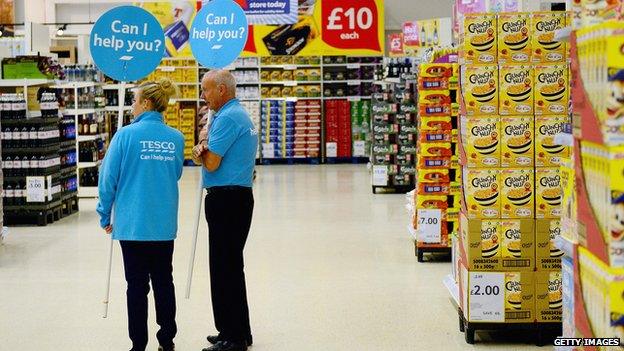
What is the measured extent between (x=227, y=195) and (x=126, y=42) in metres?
1.51

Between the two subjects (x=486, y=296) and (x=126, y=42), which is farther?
(x=126, y=42)

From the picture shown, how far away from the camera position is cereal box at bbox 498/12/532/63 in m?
5.54

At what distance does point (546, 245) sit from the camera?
556cm

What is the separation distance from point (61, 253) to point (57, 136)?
280 centimetres

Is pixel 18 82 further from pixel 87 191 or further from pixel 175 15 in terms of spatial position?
pixel 175 15

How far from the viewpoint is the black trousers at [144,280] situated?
16.3 ft

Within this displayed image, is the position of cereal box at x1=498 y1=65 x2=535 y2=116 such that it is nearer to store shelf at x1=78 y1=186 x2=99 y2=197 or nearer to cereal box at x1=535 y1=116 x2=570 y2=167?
cereal box at x1=535 y1=116 x2=570 y2=167

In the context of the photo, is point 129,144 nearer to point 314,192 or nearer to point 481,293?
point 481,293

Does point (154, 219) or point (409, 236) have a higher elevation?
point (154, 219)

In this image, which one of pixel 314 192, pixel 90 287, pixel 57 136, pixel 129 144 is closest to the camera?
pixel 129 144

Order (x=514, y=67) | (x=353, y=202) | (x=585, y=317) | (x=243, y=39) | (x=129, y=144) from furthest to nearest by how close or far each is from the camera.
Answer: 1. (x=353, y=202)
2. (x=243, y=39)
3. (x=514, y=67)
4. (x=129, y=144)
5. (x=585, y=317)

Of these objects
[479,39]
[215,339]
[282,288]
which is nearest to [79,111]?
[282,288]

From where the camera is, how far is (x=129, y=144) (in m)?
4.94

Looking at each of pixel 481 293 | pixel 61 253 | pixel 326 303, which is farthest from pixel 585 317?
pixel 61 253
